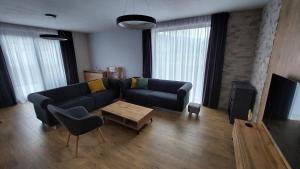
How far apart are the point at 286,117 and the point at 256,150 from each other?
0.43 meters

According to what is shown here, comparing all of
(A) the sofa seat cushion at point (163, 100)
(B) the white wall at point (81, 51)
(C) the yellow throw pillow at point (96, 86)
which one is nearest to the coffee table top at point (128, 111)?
(A) the sofa seat cushion at point (163, 100)

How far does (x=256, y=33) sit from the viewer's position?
2885 millimetres

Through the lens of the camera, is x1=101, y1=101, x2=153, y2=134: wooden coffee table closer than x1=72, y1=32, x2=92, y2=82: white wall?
Yes

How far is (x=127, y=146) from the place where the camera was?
2199mm

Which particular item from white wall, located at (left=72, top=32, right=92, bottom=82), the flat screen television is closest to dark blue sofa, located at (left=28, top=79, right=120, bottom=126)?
white wall, located at (left=72, top=32, right=92, bottom=82)

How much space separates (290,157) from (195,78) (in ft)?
9.56

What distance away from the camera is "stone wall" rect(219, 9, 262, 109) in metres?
2.90

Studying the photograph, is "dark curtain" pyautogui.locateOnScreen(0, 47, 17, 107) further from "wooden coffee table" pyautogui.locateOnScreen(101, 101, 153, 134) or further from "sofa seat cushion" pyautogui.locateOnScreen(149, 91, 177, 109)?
"sofa seat cushion" pyautogui.locateOnScreen(149, 91, 177, 109)

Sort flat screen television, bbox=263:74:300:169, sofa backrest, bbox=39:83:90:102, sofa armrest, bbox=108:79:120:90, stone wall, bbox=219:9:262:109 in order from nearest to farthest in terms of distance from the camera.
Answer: flat screen television, bbox=263:74:300:169
stone wall, bbox=219:9:262:109
sofa backrest, bbox=39:83:90:102
sofa armrest, bbox=108:79:120:90

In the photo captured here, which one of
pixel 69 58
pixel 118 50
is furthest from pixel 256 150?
pixel 69 58

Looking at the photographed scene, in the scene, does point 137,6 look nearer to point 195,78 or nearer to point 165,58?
point 165,58

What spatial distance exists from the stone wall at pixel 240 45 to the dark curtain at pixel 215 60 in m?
0.13

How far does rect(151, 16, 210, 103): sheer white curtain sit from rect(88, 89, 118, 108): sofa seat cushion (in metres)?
1.62

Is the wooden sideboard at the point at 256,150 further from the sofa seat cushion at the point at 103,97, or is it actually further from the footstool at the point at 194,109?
the sofa seat cushion at the point at 103,97
